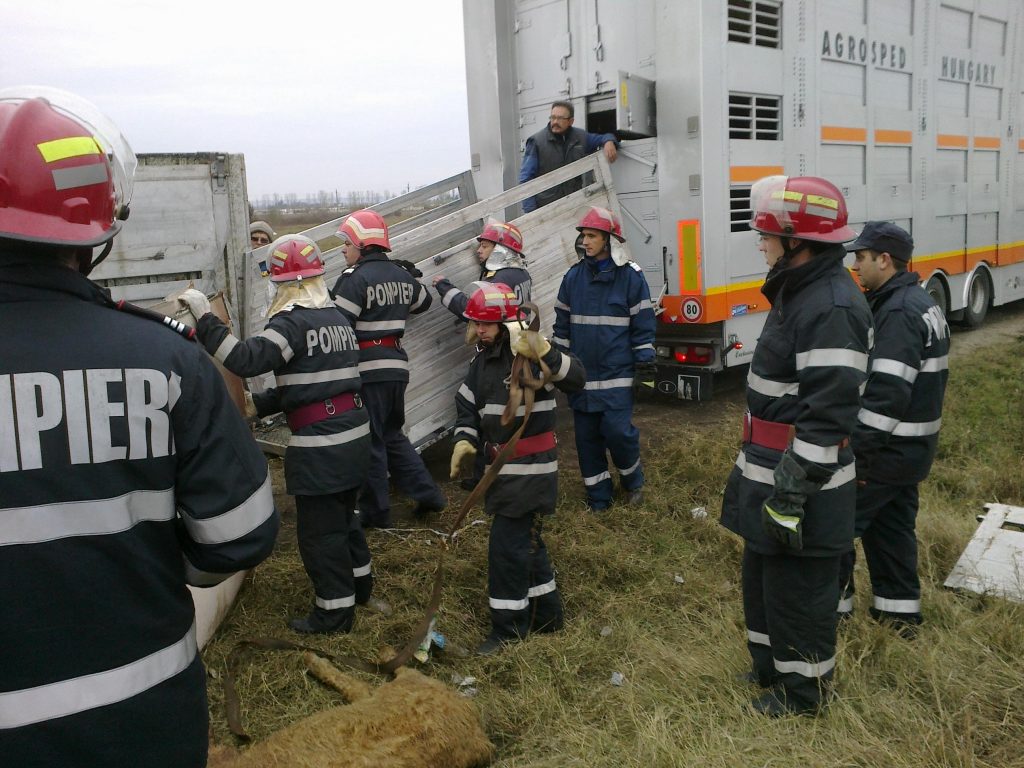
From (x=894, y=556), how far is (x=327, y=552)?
7.83 ft

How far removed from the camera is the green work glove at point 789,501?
8.16 feet

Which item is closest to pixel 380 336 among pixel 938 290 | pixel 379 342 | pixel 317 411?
pixel 379 342

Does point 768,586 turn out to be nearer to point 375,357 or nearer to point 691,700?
point 691,700

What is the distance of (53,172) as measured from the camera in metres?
1.40

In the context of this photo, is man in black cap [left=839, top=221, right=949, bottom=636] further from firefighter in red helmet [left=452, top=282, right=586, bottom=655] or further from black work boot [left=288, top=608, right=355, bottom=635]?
black work boot [left=288, top=608, right=355, bottom=635]

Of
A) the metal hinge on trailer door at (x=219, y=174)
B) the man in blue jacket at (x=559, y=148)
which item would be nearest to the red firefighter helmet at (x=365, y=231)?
the metal hinge on trailer door at (x=219, y=174)

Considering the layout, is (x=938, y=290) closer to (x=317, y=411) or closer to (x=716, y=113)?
(x=716, y=113)

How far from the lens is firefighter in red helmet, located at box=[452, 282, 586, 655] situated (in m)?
3.46

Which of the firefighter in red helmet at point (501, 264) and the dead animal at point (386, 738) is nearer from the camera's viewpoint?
the dead animal at point (386, 738)

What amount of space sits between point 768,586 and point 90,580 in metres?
2.09

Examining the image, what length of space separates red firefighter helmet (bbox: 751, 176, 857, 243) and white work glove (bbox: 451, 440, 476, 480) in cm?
159

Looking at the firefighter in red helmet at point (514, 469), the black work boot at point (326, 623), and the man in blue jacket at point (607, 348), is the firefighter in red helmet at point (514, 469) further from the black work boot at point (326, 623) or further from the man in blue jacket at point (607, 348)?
the man in blue jacket at point (607, 348)

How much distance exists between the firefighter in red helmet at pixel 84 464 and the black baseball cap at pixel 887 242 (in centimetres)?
287

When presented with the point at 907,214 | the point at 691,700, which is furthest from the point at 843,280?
the point at 907,214
